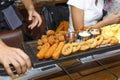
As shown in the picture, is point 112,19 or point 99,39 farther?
point 112,19

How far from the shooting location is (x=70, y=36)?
0.94 m

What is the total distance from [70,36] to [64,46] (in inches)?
3.6

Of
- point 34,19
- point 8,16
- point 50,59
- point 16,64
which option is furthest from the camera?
Answer: point 8,16

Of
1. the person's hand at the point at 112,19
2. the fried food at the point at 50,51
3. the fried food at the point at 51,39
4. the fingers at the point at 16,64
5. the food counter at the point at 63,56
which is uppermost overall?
the fingers at the point at 16,64

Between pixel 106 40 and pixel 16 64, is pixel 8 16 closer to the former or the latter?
pixel 106 40

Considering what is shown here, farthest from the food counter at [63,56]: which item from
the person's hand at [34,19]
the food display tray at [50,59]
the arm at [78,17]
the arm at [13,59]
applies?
the arm at [78,17]

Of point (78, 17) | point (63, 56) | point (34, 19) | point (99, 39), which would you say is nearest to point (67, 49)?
point (63, 56)

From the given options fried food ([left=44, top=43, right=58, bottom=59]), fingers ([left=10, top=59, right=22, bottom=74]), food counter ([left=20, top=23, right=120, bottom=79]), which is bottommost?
food counter ([left=20, top=23, right=120, bottom=79])

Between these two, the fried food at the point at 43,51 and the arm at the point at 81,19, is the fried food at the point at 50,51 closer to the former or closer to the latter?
the fried food at the point at 43,51

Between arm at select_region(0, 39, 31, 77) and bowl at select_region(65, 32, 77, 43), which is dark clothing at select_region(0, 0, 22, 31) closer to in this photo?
bowl at select_region(65, 32, 77, 43)

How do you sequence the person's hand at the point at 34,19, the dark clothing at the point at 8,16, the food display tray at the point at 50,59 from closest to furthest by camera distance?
the food display tray at the point at 50,59 < the person's hand at the point at 34,19 < the dark clothing at the point at 8,16

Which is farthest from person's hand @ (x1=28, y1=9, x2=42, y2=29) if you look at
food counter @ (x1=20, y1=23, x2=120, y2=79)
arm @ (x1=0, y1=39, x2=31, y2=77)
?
arm @ (x1=0, y1=39, x2=31, y2=77)

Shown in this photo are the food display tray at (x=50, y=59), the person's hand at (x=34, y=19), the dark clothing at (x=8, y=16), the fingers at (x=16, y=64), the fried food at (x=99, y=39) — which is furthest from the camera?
the dark clothing at (x=8, y=16)

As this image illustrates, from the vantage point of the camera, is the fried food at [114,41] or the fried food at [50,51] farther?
the fried food at [114,41]
